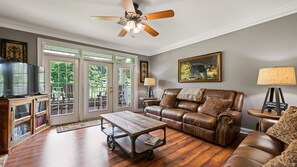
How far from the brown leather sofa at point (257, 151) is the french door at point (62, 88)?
387 centimetres

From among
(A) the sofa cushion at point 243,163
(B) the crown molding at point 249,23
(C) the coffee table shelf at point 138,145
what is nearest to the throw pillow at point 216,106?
(C) the coffee table shelf at point 138,145

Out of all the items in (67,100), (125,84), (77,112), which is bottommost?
(77,112)

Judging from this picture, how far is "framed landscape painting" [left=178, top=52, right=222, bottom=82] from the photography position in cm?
330

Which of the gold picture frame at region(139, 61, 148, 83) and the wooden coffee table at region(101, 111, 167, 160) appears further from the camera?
the gold picture frame at region(139, 61, 148, 83)

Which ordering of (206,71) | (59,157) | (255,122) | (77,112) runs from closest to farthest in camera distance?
(59,157) < (255,122) < (206,71) < (77,112)

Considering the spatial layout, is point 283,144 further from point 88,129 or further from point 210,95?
point 88,129

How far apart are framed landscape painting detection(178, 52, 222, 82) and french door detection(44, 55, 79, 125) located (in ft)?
10.4

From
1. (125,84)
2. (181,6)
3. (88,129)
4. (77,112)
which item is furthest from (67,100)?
(181,6)

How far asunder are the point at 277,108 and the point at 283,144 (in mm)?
894

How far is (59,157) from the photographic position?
6.47 ft

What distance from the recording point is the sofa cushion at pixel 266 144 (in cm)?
132

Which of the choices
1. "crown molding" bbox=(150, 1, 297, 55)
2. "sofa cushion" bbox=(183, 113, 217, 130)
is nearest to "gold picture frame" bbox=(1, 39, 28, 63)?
"sofa cushion" bbox=(183, 113, 217, 130)

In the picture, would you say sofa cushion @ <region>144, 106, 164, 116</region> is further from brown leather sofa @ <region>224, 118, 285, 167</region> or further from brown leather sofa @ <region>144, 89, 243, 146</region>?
brown leather sofa @ <region>224, 118, 285, 167</region>

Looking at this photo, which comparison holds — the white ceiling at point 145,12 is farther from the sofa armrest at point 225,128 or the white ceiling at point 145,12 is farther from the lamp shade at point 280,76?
the sofa armrest at point 225,128
